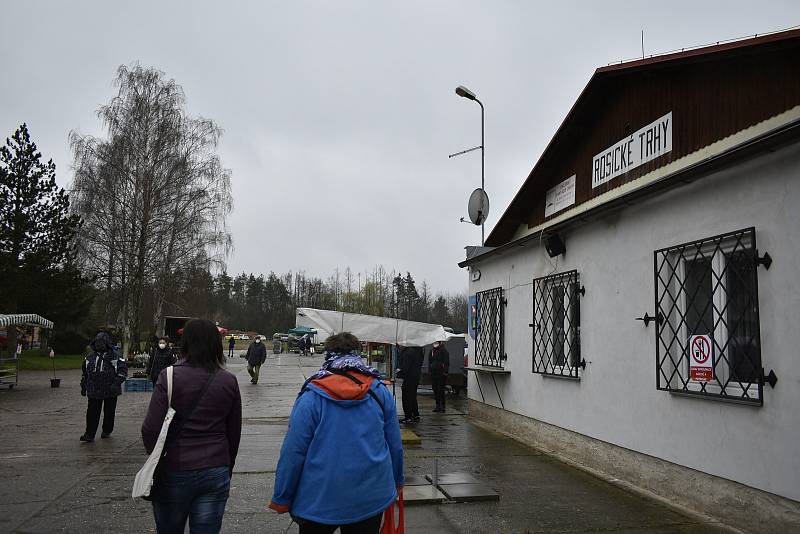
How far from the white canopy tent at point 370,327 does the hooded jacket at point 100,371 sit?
293cm

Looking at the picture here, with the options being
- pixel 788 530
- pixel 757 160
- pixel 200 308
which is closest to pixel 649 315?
pixel 757 160

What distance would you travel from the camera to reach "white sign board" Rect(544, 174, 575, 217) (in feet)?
34.0

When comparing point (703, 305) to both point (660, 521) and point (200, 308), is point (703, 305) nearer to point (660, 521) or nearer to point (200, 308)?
point (660, 521)

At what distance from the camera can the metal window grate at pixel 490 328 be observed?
460 inches

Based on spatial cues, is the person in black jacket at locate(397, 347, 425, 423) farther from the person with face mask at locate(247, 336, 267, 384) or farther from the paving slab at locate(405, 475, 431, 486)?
the person with face mask at locate(247, 336, 267, 384)

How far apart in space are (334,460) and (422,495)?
11.2 ft

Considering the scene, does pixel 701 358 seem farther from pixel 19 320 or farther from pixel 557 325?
pixel 19 320

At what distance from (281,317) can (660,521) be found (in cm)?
9178

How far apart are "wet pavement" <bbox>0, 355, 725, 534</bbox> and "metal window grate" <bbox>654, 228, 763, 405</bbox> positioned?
125cm

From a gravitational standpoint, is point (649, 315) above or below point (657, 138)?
below

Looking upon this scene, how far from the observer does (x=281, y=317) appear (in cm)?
9519

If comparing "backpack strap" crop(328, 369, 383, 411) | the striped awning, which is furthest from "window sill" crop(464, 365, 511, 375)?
the striped awning

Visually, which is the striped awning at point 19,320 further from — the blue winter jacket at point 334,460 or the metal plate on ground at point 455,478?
the blue winter jacket at point 334,460

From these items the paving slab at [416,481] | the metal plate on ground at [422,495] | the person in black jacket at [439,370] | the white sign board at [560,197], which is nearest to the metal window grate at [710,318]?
the metal plate on ground at [422,495]
